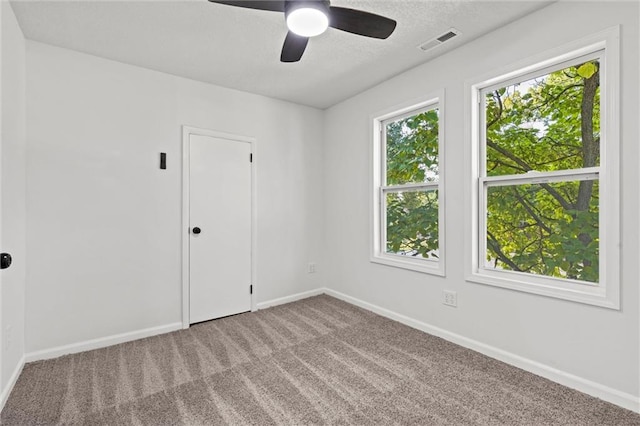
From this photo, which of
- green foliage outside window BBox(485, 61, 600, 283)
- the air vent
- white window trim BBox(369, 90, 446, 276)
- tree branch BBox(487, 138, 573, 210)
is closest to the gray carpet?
white window trim BBox(369, 90, 446, 276)

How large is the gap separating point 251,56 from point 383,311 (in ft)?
9.40

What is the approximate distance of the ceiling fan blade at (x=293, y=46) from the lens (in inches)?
76.4

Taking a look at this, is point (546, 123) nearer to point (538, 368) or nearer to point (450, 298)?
point (450, 298)

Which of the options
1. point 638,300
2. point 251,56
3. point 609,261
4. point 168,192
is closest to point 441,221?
point 609,261

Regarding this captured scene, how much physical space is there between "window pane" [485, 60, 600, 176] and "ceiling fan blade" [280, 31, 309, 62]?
5.30ft

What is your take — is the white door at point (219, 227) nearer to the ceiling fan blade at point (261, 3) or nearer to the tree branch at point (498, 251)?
the ceiling fan blade at point (261, 3)

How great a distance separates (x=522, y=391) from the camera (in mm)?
1984

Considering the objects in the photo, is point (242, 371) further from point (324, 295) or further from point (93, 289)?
point (324, 295)

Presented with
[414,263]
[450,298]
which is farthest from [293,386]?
[414,263]

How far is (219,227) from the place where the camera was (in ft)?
11.1

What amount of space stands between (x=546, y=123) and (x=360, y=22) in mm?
1581

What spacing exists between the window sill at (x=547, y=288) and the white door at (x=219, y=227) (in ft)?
7.80

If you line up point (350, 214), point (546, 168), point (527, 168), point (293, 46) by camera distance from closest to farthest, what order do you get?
point (293, 46), point (546, 168), point (527, 168), point (350, 214)

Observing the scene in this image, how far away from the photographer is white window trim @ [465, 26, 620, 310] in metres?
1.84
